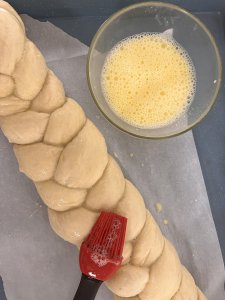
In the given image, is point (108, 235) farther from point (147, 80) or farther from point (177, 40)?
point (177, 40)

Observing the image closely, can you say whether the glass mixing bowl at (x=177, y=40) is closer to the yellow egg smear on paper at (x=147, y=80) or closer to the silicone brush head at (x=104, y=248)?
the yellow egg smear on paper at (x=147, y=80)

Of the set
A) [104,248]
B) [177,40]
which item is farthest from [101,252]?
[177,40]

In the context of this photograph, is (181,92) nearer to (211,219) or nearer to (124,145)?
(124,145)

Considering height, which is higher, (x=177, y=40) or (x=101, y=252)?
(x=177, y=40)

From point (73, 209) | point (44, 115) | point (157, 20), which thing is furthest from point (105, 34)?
point (73, 209)

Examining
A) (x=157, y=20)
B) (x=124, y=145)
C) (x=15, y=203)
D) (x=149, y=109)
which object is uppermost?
(x=157, y=20)

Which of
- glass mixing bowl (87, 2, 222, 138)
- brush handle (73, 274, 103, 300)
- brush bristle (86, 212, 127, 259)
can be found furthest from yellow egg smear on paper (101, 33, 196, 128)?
brush handle (73, 274, 103, 300)

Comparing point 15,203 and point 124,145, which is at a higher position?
point 124,145

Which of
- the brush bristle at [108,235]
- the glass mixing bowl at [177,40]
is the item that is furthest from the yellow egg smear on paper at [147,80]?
the brush bristle at [108,235]
